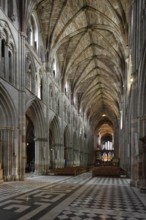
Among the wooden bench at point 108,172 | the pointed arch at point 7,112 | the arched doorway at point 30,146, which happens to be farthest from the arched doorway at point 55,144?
the pointed arch at point 7,112

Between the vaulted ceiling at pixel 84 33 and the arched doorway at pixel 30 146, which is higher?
the vaulted ceiling at pixel 84 33

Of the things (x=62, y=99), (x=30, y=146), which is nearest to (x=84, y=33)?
(x=62, y=99)

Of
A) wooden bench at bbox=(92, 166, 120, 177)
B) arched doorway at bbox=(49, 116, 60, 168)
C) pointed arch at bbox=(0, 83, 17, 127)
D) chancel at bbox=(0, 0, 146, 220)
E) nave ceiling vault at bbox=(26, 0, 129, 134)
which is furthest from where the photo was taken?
arched doorway at bbox=(49, 116, 60, 168)

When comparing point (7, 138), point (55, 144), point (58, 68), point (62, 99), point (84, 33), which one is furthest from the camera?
point (62, 99)

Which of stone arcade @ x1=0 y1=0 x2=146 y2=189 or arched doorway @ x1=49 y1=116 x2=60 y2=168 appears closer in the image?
stone arcade @ x1=0 y1=0 x2=146 y2=189

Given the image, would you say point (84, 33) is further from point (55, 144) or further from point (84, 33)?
point (55, 144)

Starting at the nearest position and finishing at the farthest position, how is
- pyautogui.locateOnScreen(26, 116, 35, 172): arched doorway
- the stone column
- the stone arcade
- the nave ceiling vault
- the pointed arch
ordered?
the stone arcade < the pointed arch < the stone column < the nave ceiling vault < pyautogui.locateOnScreen(26, 116, 35, 172): arched doorway

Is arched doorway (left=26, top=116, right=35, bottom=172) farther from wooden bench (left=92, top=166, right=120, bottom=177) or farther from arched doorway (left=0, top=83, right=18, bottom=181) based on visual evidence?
arched doorway (left=0, top=83, right=18, bottom=181)

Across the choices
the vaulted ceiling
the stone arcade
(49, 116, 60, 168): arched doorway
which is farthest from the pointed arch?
(49, 116, 60, 168): arched doorway

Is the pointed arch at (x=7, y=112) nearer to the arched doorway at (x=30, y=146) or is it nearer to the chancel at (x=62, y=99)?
the chancel at (x=62, y=99)

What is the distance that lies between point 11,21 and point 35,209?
633 inches

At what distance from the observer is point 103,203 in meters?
10.2

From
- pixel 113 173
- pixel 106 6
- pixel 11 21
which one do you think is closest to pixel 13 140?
pixel 11 21

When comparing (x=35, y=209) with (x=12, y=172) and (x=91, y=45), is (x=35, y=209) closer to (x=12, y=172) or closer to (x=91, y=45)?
(x=12, y=172)
